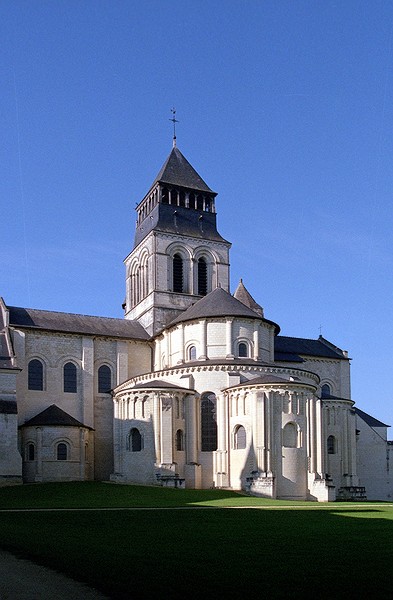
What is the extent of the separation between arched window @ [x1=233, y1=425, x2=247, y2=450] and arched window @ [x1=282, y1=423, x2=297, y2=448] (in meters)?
2.58

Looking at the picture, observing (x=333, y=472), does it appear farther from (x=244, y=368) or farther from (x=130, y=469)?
(x=130, y=469)

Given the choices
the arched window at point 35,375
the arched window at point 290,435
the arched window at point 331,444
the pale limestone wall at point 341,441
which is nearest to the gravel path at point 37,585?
the arched window at point 290,435

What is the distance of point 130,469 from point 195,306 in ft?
45.7

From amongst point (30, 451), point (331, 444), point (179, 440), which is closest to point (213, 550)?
point (179, 440)

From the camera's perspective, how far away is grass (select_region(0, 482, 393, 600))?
1177 cm

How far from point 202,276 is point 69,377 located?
51.8 ft

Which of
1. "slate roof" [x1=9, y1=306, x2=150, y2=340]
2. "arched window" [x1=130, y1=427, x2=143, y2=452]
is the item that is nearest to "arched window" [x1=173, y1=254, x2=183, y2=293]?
"slate roof" [x1=9, y1=306, x2=150, y2=340]

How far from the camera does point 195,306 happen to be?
5584 cm

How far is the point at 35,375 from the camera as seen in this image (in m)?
54.5

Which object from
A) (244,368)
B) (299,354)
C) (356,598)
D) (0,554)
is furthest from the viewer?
(299,354)

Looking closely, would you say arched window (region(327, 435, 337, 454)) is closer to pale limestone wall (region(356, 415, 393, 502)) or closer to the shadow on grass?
pale limestone wall (region(356, 415, 393, 502))

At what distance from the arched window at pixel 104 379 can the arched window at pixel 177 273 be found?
394 inches

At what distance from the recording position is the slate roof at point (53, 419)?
5116 centimetres

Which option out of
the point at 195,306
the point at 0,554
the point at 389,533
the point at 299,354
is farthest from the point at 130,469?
the point at 0,554
